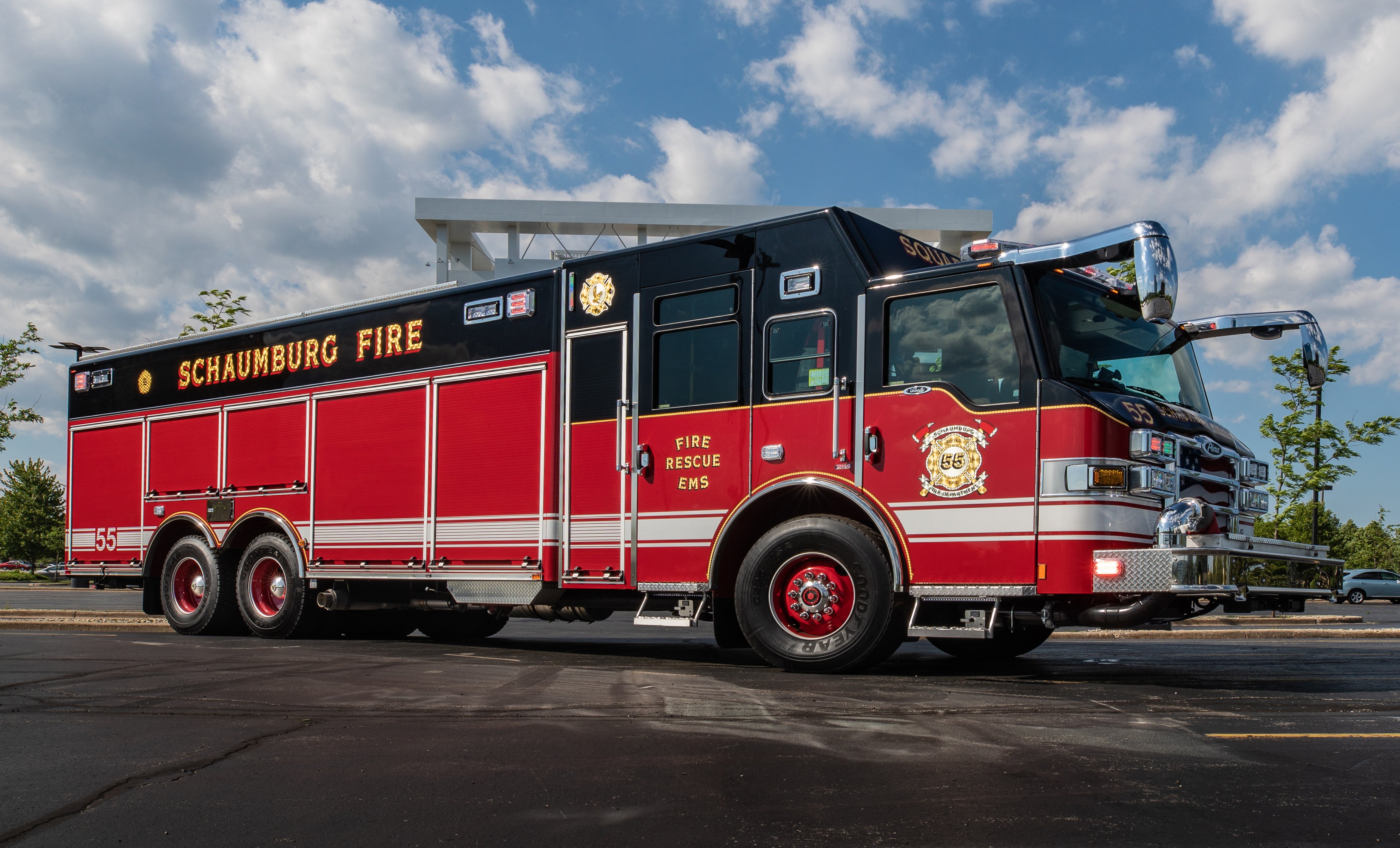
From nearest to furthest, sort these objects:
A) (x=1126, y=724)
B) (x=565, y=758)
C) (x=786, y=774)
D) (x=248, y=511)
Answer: (x=786, y=774)
(x=565, y=758)
(x=1126, y=724)
(x=248, y=511)

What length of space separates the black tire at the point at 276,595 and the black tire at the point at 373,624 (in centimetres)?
22

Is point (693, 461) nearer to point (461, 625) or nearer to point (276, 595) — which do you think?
point (461, 625)

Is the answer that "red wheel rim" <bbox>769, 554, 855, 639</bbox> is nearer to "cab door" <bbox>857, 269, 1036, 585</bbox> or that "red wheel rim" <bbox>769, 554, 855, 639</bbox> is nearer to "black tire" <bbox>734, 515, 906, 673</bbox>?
"black tire" <bbox>734, 515, 906, 673</bbox>

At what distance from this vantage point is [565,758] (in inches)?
197

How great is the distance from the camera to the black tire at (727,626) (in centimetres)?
876

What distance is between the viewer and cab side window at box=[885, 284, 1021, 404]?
732cm

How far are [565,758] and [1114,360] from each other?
4960mm

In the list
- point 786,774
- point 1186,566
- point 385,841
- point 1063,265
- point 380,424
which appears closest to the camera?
point 385,841

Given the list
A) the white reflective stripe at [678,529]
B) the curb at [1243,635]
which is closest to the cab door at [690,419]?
the white reflective stripe at [678,529]

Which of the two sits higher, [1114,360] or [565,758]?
[1114,360]

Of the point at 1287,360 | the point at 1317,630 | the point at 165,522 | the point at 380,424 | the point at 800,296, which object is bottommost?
the point at 1317,630

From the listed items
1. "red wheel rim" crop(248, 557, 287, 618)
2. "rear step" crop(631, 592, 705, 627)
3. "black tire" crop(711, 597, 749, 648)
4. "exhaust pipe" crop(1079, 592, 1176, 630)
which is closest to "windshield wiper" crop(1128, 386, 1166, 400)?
"exhaust pipe" crop(1079, 592, 1176, 630)

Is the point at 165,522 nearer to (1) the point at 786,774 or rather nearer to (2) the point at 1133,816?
(1) the point at 786,774

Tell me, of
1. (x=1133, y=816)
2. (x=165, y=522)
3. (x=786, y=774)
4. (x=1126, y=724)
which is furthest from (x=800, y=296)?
(x=165, y=522)
